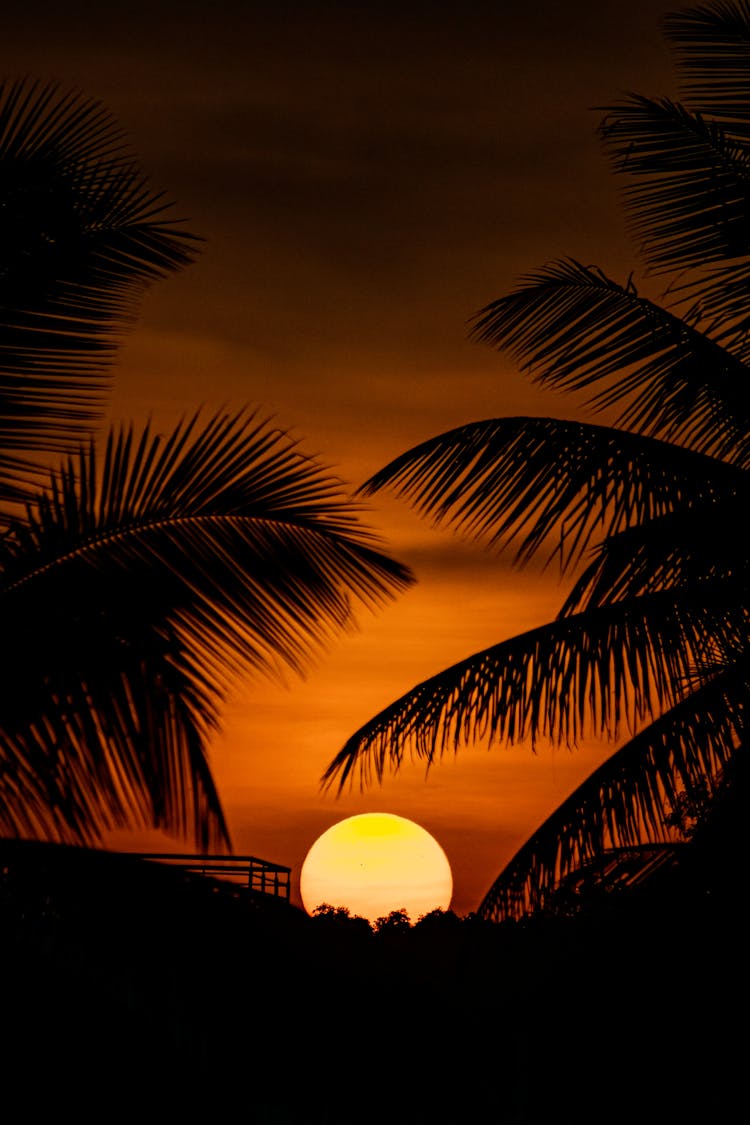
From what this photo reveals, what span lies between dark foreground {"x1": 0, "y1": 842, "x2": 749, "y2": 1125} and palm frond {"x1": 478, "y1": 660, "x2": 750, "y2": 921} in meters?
0.86

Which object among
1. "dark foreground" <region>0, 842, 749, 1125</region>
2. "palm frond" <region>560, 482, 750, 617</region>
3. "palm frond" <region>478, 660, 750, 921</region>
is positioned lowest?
"dark foreground" <region>0, 842, 749, 1125</region>

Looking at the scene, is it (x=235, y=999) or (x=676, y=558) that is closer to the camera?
(x=235, y=999)

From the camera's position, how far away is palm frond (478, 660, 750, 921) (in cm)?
640

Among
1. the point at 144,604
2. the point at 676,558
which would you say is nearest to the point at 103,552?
the point at 144,604

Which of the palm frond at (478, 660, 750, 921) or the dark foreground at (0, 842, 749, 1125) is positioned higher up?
the palm frond at (478, 660, 750, 921)

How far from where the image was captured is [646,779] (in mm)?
6434

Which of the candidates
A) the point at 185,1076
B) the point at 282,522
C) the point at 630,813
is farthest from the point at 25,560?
the point at 630,813

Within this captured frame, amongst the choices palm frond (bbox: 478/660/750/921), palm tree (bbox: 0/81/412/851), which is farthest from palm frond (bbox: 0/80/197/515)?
palm frond (bbox: 478/660/750/921)

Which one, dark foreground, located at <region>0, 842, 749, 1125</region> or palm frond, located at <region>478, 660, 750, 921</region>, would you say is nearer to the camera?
dark foreground, located at <region>0, 842, 749, 1125</region>

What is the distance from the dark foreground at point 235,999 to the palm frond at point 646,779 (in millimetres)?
864

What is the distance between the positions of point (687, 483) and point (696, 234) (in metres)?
1.23

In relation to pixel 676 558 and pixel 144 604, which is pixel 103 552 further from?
pixel 676 558

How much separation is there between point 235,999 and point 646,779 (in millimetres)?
2733

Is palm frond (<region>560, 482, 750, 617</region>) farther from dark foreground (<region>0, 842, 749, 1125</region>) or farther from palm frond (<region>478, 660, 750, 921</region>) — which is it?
dark foreground (<region>0, 842, 749, 1125</region>)
